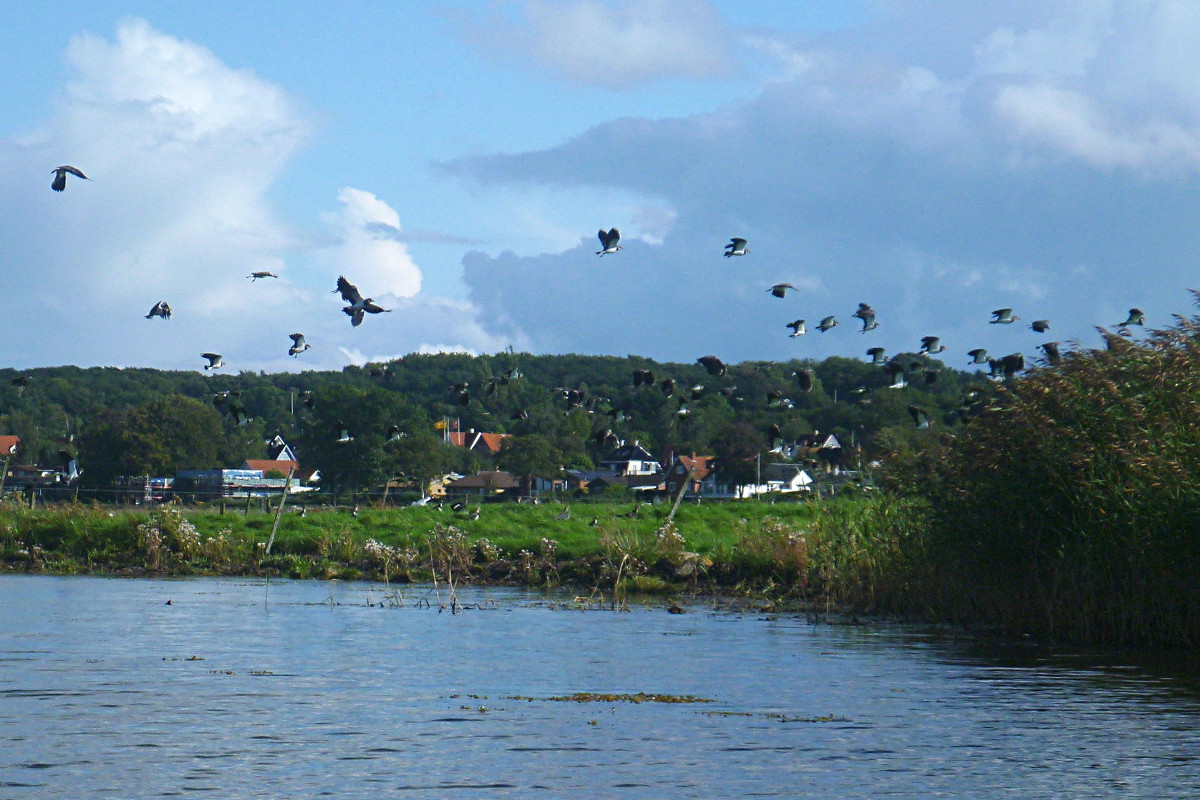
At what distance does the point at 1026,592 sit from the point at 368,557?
2355cm

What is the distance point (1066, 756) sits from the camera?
48.0 ft

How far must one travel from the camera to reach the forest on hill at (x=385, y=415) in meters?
89.2

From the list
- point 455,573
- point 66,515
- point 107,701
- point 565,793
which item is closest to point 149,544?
point 66,515

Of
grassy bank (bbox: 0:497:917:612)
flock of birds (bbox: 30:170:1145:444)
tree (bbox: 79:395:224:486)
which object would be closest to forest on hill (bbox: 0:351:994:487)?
tree (bbox: 79:395:224:486)

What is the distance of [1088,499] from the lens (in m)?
23.7

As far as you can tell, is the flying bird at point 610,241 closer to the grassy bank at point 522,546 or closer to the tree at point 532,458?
the grassy bank at point 522,546

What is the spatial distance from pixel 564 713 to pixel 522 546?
86.1ft

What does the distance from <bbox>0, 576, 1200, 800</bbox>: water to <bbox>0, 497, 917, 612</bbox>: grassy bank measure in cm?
358

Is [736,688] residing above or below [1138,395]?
below

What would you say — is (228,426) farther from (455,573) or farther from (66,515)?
(455,573)

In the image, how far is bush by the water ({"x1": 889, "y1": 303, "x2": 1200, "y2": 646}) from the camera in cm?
2291

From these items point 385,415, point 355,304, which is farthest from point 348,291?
point 385,415

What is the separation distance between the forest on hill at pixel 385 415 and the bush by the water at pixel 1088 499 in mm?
41800

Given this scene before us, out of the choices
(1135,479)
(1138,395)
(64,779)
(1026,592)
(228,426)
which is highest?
(228,426)
